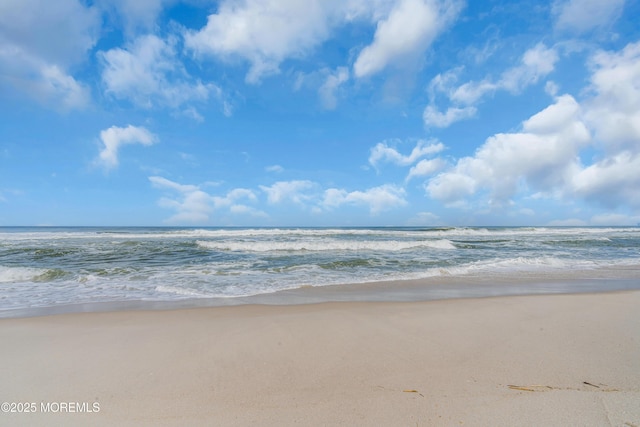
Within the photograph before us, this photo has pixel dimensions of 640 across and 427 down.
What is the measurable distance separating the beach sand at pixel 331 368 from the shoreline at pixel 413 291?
86 cm

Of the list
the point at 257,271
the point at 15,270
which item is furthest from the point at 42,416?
the point at 15,270

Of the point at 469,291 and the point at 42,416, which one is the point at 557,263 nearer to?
the point at 469,291

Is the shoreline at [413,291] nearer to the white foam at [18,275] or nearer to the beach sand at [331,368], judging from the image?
the beach sand at [331,368]

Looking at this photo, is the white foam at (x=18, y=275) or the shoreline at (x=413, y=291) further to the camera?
the white foam at (x=18, y=275)

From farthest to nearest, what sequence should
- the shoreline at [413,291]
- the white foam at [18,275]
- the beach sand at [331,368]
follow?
1. the white foam at [18,275]
2. the shoreline at [413,291]
3. the beach sand at [331,368]

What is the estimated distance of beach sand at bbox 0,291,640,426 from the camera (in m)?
2.10

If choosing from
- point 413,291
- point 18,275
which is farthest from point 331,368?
point 18,275

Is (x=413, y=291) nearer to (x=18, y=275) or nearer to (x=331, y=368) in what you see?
(x=331, y=368)

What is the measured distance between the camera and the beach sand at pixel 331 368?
2104 millimetres

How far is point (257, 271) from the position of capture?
979 centimetres

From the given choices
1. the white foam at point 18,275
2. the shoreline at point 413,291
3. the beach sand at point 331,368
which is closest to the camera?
the beach sand at point 331,368

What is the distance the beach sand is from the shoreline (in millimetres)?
859

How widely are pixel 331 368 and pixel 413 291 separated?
4465mm

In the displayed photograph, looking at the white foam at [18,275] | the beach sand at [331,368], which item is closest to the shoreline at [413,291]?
the beach sand at [331,368]
